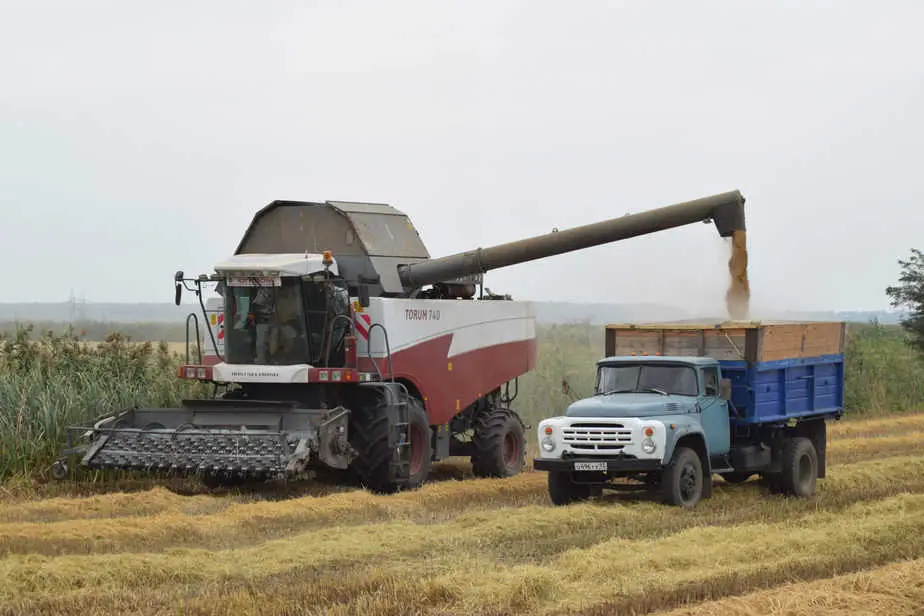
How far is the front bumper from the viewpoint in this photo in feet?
45.8

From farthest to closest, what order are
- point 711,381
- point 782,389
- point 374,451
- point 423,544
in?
point 782,389 < point 374,451 < point 711,381 < point 423,544

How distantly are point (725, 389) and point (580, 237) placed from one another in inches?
131

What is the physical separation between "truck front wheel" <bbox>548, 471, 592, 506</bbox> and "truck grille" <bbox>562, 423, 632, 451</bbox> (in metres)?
0.41

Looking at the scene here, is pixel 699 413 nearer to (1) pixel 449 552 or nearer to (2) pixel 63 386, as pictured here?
(1) pixel 449 552

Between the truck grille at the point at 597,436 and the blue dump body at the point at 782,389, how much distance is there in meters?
2.23

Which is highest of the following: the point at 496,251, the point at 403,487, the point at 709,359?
the point at 496,251

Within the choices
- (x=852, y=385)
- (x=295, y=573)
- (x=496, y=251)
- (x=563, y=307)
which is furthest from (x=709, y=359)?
(x=563, y=307)

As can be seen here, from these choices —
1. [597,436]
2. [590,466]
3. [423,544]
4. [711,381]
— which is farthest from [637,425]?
[423,544]

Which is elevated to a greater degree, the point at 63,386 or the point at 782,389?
the point at 782,389

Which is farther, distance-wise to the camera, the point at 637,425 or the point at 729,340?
the point at 729,340

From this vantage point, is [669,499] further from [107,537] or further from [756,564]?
[107,537]

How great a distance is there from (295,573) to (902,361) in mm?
23764

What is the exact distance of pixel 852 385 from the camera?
28891mm

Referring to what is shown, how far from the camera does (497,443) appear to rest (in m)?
18.6
